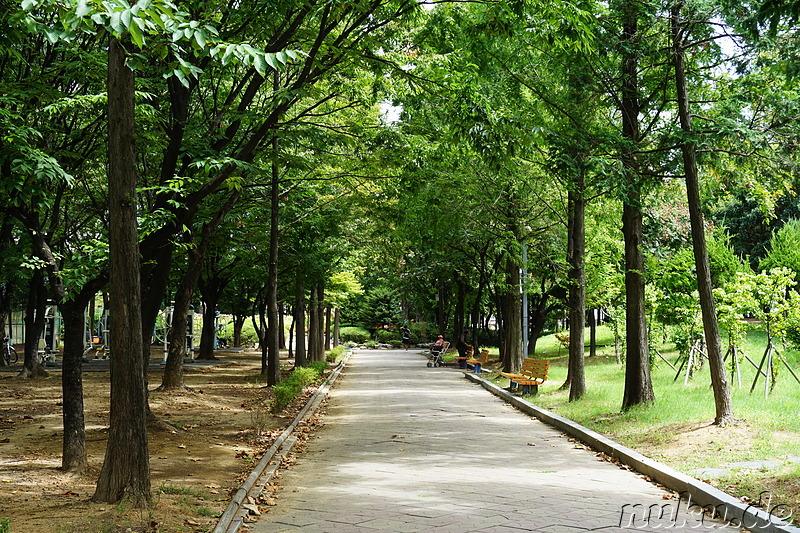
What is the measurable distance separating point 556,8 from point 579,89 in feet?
19.2

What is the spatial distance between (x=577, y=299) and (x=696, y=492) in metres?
11.2

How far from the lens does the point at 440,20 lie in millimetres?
12500

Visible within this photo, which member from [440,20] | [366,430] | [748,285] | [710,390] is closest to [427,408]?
[366,430]

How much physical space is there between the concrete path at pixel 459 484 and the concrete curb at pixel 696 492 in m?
0.16

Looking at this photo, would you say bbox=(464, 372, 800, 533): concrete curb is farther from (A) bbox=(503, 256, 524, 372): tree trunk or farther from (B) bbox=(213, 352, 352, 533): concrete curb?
(A) bbox=(503, 256, 524, 372): tree trunk

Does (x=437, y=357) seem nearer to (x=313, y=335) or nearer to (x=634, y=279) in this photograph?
(x=313, y=335)

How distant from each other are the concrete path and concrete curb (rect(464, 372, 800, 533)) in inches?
6.2

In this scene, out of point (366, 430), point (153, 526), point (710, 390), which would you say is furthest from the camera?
point (710, 390)

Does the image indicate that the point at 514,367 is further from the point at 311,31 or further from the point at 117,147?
the point at 117,147

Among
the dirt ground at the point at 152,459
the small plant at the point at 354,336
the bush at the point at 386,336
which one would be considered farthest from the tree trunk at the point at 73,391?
the small plant at the point at 354,336

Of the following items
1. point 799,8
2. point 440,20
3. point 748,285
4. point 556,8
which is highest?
point 440,20

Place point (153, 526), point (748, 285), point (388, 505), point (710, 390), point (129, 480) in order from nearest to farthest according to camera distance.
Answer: point (153, 526)
point (129, 480)
point (388, 505)
point (748, 285)
point (710, 390)

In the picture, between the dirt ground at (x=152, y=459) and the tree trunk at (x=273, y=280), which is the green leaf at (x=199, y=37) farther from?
the tree trunk at (x=273, y=280)

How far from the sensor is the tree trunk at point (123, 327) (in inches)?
291
